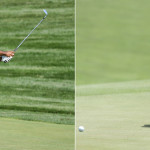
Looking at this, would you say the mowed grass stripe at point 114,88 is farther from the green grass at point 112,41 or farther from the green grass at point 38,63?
the green grass at point 38,63

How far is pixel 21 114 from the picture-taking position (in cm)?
802

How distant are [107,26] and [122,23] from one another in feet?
1.62

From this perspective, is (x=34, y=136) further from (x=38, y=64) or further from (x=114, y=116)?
(x=38, y=64)

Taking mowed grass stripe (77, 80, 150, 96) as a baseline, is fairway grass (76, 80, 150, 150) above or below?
below

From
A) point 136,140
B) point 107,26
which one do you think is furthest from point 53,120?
point 107,26

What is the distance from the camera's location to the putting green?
5.61 meters

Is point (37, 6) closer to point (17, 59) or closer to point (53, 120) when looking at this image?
point (17, 59)

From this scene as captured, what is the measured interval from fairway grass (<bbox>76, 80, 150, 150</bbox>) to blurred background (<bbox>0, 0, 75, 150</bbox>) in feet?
1.65

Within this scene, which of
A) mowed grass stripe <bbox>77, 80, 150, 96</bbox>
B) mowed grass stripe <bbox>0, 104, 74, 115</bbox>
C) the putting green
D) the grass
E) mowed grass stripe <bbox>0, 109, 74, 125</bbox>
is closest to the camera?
the putting green

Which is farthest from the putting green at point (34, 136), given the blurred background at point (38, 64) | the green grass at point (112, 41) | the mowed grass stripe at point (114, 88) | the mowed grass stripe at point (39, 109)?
the green grass at point (112, 41)

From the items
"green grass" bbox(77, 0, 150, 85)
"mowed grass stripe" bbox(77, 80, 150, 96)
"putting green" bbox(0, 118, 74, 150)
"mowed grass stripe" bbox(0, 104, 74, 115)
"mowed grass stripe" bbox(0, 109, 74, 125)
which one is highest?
"green grass" bbox(77, 0, 150, 85)

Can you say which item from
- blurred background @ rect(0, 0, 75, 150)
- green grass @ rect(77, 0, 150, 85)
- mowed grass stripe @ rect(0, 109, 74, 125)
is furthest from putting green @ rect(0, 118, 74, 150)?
green grass @ rect(77, 0, 150, 85)

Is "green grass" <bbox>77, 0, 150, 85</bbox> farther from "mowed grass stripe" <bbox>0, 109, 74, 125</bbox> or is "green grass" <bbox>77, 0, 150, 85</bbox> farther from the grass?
"mowed grass stripe" <bbox>0, 109, 74, 125</bbox>

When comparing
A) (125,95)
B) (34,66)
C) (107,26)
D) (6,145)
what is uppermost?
(107,26)
